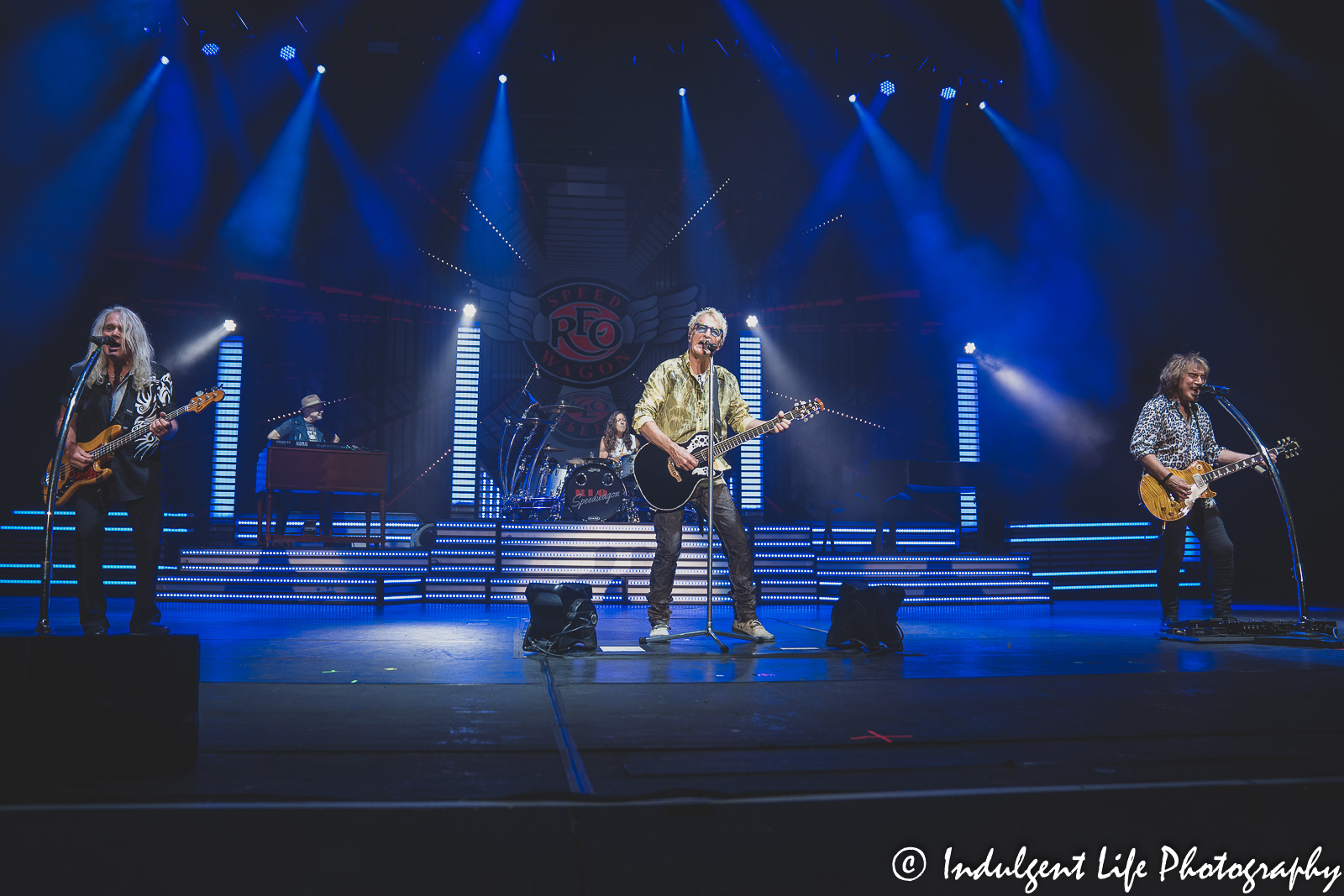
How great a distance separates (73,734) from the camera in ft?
5.77

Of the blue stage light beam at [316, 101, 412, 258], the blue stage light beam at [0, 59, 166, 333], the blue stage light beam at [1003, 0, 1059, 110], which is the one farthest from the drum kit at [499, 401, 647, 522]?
the blue stage light beam at [1003, 0, 1059, 110]

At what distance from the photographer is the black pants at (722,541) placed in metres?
4.47

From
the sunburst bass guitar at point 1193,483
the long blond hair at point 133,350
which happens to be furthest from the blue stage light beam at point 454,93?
the sunburst bass guitar at point 1193,483

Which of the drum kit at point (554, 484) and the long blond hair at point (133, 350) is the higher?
the long blond hair at point (133, 350)

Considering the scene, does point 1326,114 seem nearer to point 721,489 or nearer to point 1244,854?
point 721,489

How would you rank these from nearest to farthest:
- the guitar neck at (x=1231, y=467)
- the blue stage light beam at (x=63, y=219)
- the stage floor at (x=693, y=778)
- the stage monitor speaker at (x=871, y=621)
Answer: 1. the stage floor at (x=693, y=778)
2. the stage monitor speaker at (x=871, y=621)
3. the guitar neck at (x=1231, y=467)
4. the blue stage light beam at (x=63, y=219)

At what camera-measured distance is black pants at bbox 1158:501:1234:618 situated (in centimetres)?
504

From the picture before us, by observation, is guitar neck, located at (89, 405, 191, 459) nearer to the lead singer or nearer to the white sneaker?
the lead singer

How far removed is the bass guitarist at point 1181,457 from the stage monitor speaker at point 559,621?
3904 mm

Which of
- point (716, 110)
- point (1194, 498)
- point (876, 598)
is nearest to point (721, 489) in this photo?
point (876, 598)

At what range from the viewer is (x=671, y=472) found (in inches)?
174

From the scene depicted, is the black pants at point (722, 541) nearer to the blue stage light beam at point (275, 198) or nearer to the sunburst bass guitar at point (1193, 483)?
the sunburst bass guitar at point (1193, 483)

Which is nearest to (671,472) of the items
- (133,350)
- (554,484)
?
(133,350)

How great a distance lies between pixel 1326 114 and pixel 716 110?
7.90 metres
